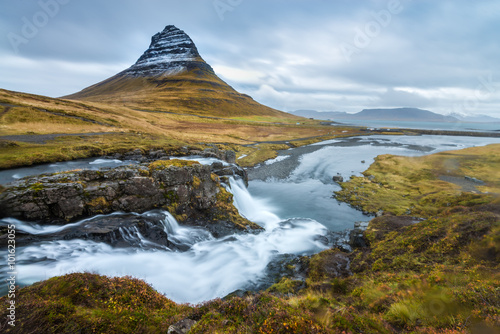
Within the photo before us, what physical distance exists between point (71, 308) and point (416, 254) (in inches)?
559

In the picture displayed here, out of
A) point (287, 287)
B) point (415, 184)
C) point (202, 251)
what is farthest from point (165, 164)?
point (415, 184)

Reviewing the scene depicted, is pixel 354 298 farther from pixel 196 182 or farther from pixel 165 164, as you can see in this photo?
pixel 165 164

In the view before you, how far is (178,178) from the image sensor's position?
18625 mm

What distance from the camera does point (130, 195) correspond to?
16.1 meters

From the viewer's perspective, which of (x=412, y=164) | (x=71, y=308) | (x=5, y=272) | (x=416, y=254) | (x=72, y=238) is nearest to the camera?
(x=71, y=308)

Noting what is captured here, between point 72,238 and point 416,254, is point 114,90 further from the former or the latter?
point 416,254

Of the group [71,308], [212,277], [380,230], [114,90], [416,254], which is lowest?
[212,277]

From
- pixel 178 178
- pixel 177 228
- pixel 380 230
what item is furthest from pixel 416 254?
pixel 178 178

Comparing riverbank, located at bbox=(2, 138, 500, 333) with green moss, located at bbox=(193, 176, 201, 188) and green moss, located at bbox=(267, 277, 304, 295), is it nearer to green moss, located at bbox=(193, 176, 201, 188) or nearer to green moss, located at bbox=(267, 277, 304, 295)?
green moss, located at bbox=(267, 277, 304, 295)

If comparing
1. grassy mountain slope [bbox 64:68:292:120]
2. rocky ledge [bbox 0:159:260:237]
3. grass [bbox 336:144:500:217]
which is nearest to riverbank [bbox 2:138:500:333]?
rocky ledge [bbox 0:159:260:237]

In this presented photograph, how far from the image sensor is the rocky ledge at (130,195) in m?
12.7

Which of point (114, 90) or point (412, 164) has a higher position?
point (114, 90)

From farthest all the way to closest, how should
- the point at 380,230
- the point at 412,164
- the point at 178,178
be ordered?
the point at 412,164 < the point at 178,178 < the point at 380,230

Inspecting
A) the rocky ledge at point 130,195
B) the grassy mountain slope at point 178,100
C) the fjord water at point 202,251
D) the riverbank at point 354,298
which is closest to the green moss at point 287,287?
the riverbank at point 354,298
